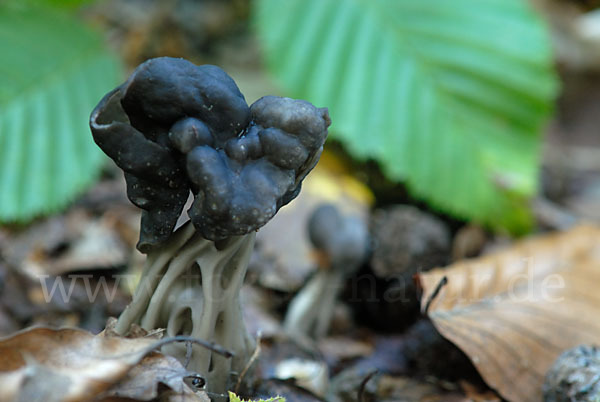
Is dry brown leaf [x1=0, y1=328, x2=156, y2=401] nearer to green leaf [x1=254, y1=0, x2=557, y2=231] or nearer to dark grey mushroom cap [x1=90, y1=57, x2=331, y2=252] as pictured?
dark grey mushroom cap [x1=90, y1=57, x2=331, y2=252]

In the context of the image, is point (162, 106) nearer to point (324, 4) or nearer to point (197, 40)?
point (324, 4)

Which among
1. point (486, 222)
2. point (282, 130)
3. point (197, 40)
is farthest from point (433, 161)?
point (197, 40)

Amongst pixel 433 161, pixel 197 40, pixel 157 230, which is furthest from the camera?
pixel 197 40

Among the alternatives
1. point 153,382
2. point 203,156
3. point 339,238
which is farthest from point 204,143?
point 339,238

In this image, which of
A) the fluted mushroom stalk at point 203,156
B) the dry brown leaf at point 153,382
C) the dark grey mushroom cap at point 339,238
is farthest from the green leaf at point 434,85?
the dry brown leaf at point 153,382

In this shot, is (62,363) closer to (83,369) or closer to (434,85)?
(83,369)

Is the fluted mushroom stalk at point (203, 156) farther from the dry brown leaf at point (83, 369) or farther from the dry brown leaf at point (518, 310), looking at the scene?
the dry brown leaf at point (518, 310)
